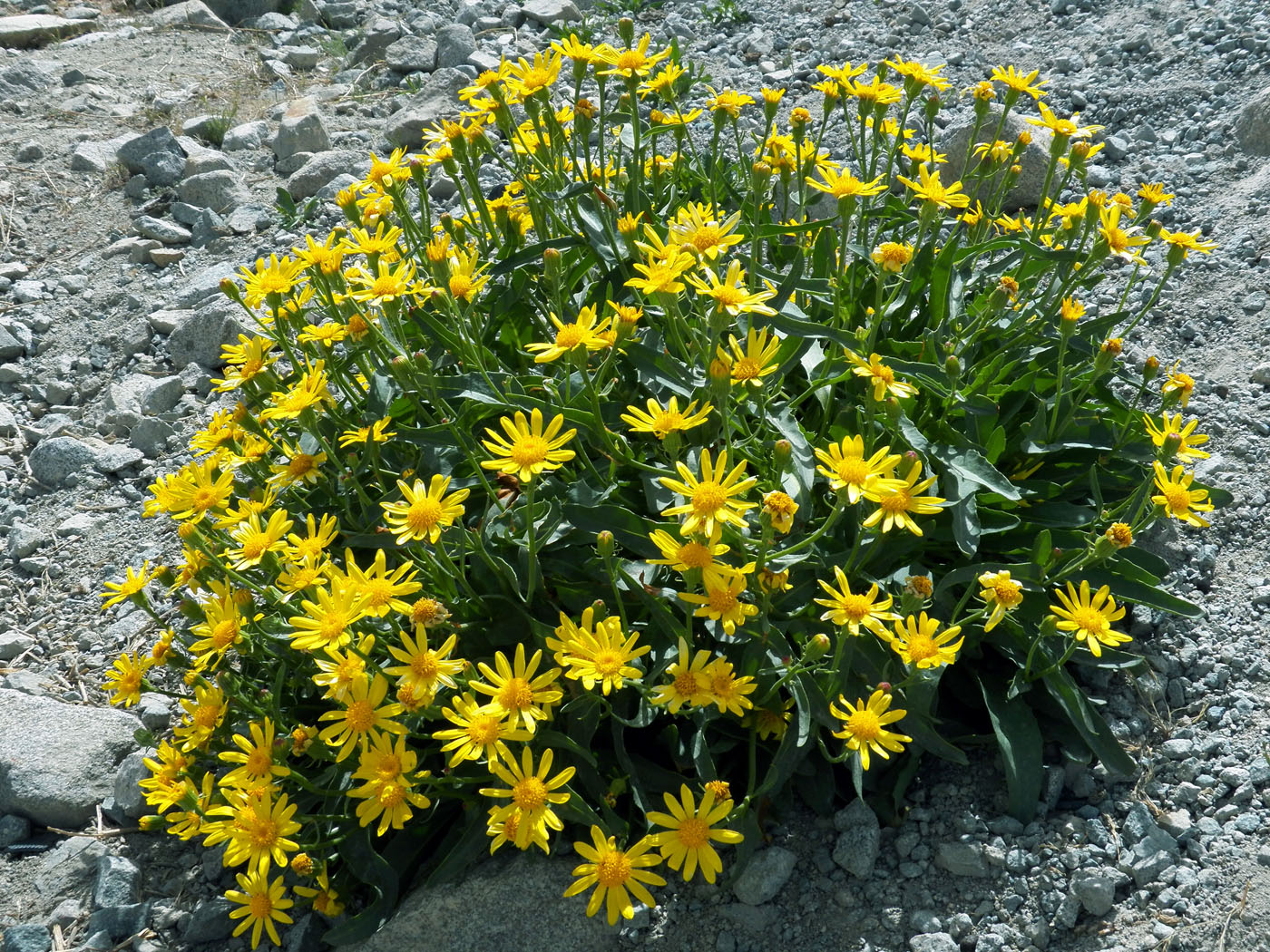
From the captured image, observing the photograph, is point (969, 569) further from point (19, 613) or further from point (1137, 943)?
point (19, 613)

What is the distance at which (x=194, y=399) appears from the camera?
4.58 m

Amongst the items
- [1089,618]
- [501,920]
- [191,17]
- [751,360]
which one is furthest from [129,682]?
[191,17]

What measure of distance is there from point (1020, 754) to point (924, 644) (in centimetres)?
52

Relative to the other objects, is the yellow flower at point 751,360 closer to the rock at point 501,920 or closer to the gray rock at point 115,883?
the rock at point 501,920

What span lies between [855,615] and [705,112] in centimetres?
401

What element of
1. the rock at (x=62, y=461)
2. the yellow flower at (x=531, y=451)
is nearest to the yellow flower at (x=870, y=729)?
the yellow flower at (x=531, y=451)

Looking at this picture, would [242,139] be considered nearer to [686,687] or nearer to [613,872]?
[686,687]

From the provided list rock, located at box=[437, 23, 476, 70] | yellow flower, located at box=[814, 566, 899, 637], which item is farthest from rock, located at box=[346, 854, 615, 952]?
rock, located at box=[437, 23, 476, 70]

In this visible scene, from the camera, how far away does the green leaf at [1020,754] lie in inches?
105

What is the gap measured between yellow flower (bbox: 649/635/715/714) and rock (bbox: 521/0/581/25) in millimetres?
5501

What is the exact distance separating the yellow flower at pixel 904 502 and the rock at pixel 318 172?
411 cm

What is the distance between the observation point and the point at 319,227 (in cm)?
534

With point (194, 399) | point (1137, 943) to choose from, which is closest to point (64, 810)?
point (194, 399)

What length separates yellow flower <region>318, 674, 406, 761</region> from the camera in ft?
7.94
